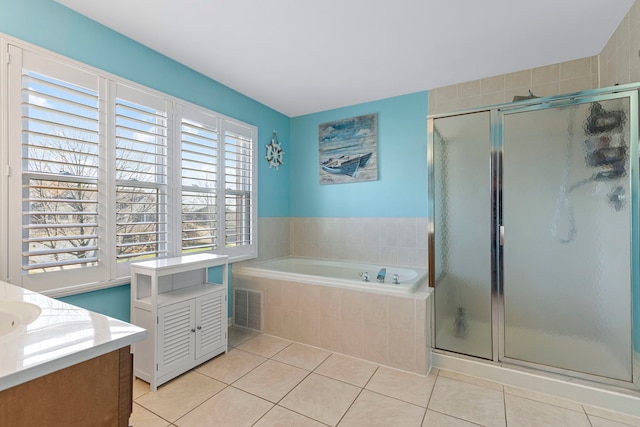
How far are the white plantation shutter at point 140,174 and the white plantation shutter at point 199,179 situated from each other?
191 millimetres

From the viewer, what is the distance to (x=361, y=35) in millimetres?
2135

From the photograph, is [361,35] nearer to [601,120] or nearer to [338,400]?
[601,120]

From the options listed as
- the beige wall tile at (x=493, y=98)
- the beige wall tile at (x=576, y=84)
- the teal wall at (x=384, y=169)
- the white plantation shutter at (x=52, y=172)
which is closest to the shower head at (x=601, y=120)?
the beige wall tile at (x=576, y=84)

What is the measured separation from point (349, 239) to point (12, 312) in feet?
9.53

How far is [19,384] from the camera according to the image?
1.98 ft

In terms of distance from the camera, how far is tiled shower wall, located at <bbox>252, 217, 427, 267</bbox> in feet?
10.3

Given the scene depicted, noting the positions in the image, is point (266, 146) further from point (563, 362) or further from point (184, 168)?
point (563, 362)

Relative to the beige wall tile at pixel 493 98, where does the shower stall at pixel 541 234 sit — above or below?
below

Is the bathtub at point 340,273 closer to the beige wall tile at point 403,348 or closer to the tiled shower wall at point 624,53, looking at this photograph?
the beige wall tile at point 403,348

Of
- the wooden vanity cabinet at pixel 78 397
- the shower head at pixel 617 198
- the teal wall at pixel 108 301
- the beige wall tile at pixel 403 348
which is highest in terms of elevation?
the shower head at pixel 617 198

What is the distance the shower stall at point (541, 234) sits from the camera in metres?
1.75

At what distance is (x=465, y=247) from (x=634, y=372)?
3.72ft

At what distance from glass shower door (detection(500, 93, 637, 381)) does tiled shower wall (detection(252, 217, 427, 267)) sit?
3.63 feet

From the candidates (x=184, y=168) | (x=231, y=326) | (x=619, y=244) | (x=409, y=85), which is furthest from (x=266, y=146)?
(x=619, y=244)
